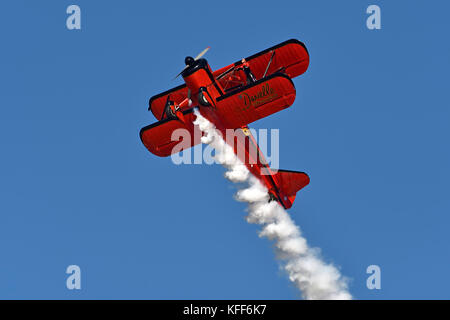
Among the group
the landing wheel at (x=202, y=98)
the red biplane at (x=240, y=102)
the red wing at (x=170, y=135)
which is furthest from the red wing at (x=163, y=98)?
the landing wheel at (x=202, y=98)

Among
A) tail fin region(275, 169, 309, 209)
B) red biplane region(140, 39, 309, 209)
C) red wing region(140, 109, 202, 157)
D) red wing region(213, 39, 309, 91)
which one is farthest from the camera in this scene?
A: tail fin region(275, 169, 309, 209)

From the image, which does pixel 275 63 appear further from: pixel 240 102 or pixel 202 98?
pixel 202 98

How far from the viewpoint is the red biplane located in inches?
1209

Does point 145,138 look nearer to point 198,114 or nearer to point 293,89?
point 198,114

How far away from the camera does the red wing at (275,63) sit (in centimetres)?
3341

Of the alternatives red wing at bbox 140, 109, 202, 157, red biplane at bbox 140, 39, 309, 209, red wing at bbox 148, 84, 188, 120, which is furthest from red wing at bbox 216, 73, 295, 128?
red wing at bbox 148, 84, 188, 120

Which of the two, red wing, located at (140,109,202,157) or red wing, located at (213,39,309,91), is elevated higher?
red wing, located at (213,39,309,91)

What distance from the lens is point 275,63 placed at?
3400cm

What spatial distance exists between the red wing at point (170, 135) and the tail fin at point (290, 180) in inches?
198

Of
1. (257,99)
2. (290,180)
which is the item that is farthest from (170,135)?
(290,180)

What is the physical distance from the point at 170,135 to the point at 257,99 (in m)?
4.41

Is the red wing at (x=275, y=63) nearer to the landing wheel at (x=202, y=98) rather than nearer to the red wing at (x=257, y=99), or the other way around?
the red wing at (x=257, y=99)

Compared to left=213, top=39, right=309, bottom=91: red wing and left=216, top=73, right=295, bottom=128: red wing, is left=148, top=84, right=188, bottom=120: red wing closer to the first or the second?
left=213, top=39, right=309, bottom=91: red wing
